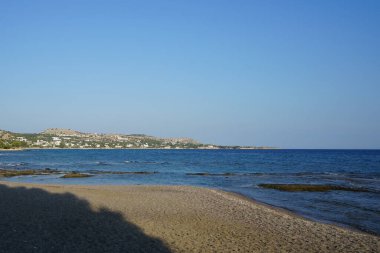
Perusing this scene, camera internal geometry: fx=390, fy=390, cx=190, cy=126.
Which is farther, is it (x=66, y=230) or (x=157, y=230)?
(x=157, y=230)

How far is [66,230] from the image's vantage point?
44.4ft

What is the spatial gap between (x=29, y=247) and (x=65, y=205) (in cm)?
865

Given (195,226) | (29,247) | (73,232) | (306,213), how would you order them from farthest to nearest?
(306,213) → (195,226) → (73,232) → (29,247)

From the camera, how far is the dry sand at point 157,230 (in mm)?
11961

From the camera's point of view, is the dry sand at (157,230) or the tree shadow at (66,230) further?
the dry sand at (157,230)

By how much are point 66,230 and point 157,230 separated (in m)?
3.20

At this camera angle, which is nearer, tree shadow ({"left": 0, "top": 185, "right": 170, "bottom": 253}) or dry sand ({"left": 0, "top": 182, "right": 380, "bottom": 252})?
tree shadow ({"left": 0, "top": 185, "right": 170, "bottom": 253})

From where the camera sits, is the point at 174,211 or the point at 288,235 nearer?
the point at 288,235

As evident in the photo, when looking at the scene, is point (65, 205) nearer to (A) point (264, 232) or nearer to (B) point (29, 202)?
(B) point (29, 202)

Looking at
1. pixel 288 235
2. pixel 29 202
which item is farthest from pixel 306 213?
pixel 29 202

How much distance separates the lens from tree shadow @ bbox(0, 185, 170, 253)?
37.4 feet

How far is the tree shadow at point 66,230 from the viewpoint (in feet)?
37.4

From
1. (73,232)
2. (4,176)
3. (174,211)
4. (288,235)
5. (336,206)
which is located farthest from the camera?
(4,176)

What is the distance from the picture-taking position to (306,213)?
21.1 metres
